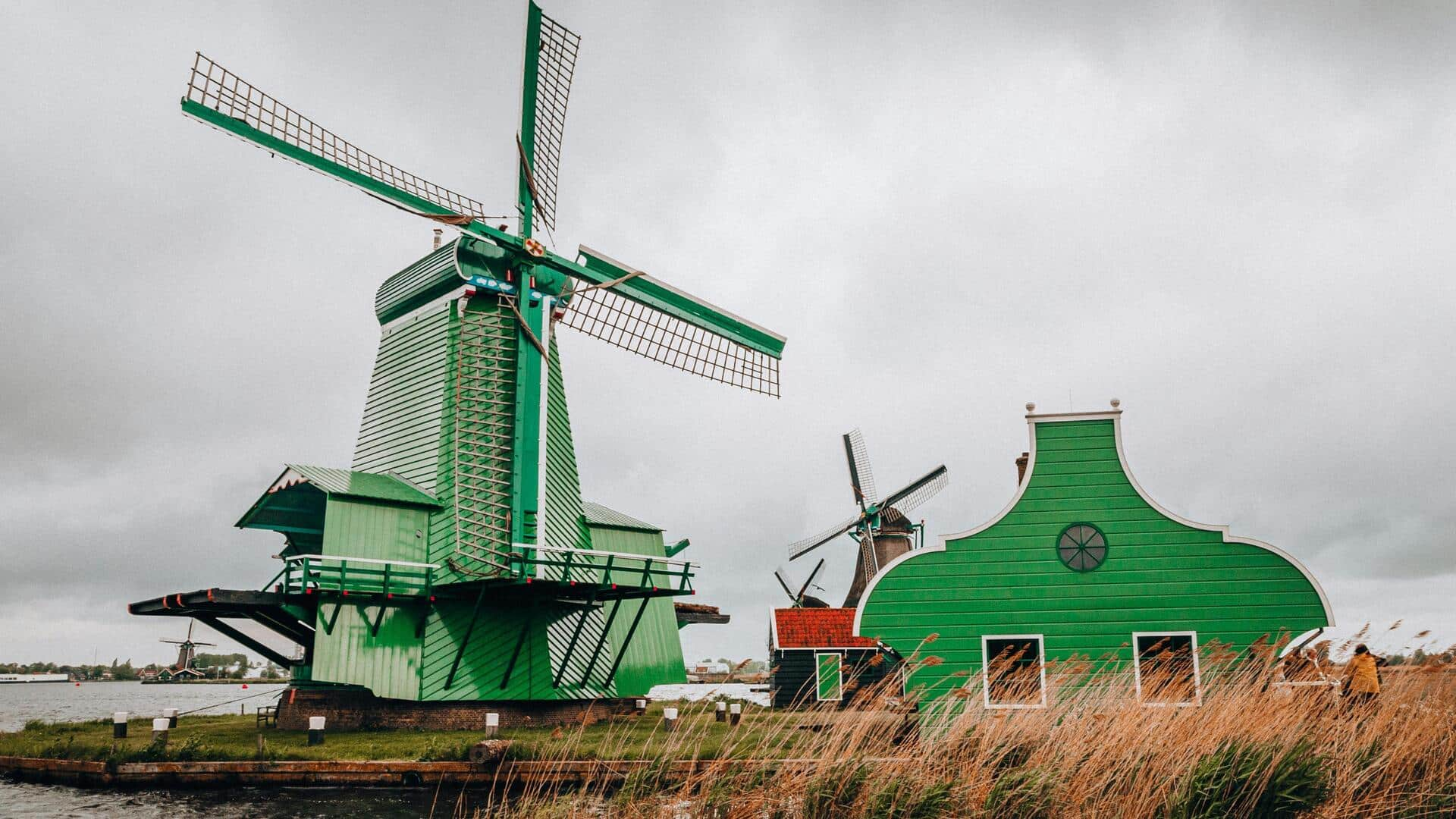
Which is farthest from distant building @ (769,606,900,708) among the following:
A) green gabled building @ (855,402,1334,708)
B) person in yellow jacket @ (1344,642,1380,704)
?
person in yellow jacket @ (1344,642,1380,704)

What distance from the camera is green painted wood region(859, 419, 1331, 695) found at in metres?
13.6

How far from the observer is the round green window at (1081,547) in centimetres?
1389

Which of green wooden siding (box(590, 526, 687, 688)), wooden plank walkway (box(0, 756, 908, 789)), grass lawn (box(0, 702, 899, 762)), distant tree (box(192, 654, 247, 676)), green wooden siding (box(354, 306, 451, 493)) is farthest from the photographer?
distant tree (box(192, 654, 247, 676))

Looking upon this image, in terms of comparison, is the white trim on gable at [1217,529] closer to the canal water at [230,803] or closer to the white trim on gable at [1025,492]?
the white trim on gable at [1025,492]

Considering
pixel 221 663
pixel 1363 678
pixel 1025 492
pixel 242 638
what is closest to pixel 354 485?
pixel 242 638

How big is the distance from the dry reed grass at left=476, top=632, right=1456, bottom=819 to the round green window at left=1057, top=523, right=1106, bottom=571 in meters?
6.71

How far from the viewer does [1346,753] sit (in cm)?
677

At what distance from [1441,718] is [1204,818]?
8.99 feet

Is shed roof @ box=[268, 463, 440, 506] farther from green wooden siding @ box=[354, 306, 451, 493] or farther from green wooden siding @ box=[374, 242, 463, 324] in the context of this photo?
green wooden siding @ box=[374, 242, 463, 324]

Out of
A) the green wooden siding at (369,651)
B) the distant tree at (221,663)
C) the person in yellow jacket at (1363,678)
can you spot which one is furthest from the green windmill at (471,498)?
the distant tree at (221,663)

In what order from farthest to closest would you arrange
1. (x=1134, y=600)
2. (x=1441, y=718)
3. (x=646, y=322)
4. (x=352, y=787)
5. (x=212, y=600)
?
1. (x=646, y=322)
2. (x=212, y=600)
3. (x=1134, y=600)
4. (x=352, y=787)
5. (x=1441, y=718)

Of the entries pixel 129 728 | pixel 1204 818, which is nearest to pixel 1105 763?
pixel 1204 818

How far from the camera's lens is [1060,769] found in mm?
6340

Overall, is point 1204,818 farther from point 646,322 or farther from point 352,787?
point 646,322
